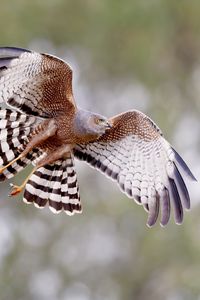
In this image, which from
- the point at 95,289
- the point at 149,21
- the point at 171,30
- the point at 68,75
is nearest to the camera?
the point at 68,75

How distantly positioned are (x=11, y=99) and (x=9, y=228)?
27.2 ft

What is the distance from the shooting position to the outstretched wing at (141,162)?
10.0 metres

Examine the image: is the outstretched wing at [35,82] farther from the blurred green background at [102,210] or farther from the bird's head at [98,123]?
the blurred green background at [102,210]

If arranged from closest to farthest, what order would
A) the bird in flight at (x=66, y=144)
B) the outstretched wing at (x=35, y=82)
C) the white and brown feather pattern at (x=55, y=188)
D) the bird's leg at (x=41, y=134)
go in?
the outstretched wing at (x=35, y=82) < the bird in flight at (x=66, y=144) < the bird's leg at (x=41, y=134) < the white and brown feather pattern at (x=55, y=188)

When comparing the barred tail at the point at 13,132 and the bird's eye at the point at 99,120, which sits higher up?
the bird's eye at the point at 99,120

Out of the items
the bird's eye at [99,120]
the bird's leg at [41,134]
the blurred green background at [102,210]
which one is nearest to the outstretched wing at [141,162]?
the bird's eye at [99,120]

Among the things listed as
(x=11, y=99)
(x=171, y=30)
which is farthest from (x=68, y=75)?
(x=171, y=30)

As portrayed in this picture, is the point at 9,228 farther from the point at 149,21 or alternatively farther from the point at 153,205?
the point at 153,205

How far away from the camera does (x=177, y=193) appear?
394 inches

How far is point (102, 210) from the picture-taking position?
57.0ft

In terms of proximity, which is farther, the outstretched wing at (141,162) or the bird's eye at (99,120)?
the outstretched wing at (141,162)

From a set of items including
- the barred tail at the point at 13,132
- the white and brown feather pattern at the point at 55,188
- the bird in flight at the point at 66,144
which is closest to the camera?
the bird in flight at the point at 66,144

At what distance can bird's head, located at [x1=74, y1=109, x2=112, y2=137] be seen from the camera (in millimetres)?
9633

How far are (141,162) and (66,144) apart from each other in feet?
2.44
